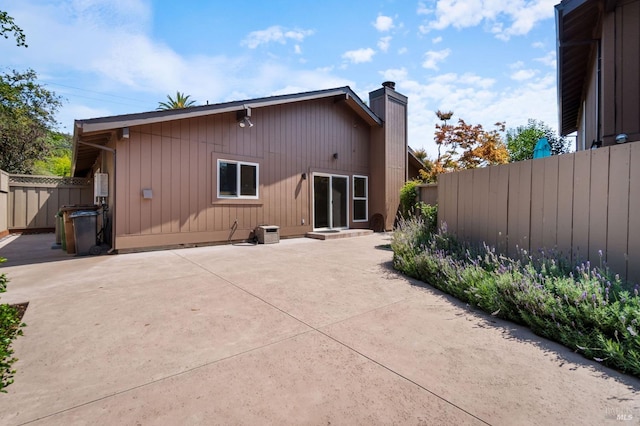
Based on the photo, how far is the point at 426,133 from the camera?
56.6ft

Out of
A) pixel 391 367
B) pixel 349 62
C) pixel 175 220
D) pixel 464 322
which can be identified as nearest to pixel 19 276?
pixel 175 220

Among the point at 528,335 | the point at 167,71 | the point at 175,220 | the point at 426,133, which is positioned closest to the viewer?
the point at 528,335

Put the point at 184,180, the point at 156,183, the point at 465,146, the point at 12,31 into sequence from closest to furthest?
the point at 12,31 < the point at 156,183 < the point at 184,180 < the point at 465,146

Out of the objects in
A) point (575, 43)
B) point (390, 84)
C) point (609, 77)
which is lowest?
point (609, 77)

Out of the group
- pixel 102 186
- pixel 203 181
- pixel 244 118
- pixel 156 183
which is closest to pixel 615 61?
pixel 244 118

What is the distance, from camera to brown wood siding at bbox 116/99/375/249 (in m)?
6.68

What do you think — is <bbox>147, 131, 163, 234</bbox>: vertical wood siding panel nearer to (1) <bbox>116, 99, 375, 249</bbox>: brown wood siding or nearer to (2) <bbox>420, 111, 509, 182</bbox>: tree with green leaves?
(1) <bbox>116, 99, 375, 249</bbox>: brown wood siding

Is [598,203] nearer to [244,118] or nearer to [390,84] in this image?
[244,118]

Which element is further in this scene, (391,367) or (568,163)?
(568,163)

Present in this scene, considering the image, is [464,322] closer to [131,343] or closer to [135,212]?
[131,343]

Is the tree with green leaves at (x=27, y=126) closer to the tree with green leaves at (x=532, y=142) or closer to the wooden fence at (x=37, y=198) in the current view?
the wooden fence at (x=37, y=198)

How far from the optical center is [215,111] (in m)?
7.29

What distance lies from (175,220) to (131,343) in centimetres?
529

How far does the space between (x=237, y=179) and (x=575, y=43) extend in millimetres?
7910
